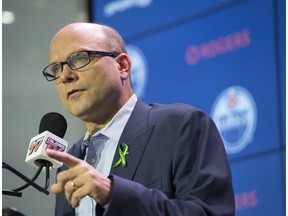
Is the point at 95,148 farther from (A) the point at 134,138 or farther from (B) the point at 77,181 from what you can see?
(B) the point at 77,181

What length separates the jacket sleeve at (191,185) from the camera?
6.59ft

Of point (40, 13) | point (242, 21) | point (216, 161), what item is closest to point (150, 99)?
point (242, 21)

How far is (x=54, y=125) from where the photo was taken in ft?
7.94

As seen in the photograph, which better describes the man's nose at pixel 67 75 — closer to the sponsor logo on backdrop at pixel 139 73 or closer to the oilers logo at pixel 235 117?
the oilers logo at pixel 235 117

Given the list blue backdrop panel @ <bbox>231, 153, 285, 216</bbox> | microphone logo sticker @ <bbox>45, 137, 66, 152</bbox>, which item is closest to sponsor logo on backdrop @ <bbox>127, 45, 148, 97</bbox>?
blue backdrop panel @ <bbox>231, 153, 285, 216</bbox>

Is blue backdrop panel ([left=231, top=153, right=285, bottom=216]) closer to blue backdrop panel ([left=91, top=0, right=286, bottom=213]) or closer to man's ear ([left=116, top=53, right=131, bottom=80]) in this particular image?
blue backdrop panel ([left=91, top=0, right=286, bottom=213])

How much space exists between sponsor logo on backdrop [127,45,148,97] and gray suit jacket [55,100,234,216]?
1.94 m

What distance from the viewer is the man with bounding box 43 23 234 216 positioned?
1.98 metres

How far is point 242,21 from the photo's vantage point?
3.89m

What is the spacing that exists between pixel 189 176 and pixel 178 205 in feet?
0.40

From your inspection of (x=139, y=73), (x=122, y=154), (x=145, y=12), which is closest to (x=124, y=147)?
(x=122, y=154)

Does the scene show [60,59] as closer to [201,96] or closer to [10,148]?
[201,96]

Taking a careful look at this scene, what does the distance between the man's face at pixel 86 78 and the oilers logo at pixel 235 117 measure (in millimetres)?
1267

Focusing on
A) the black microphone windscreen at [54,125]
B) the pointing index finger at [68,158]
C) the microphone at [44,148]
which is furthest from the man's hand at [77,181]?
the black microphone windscreen at [54,125]
